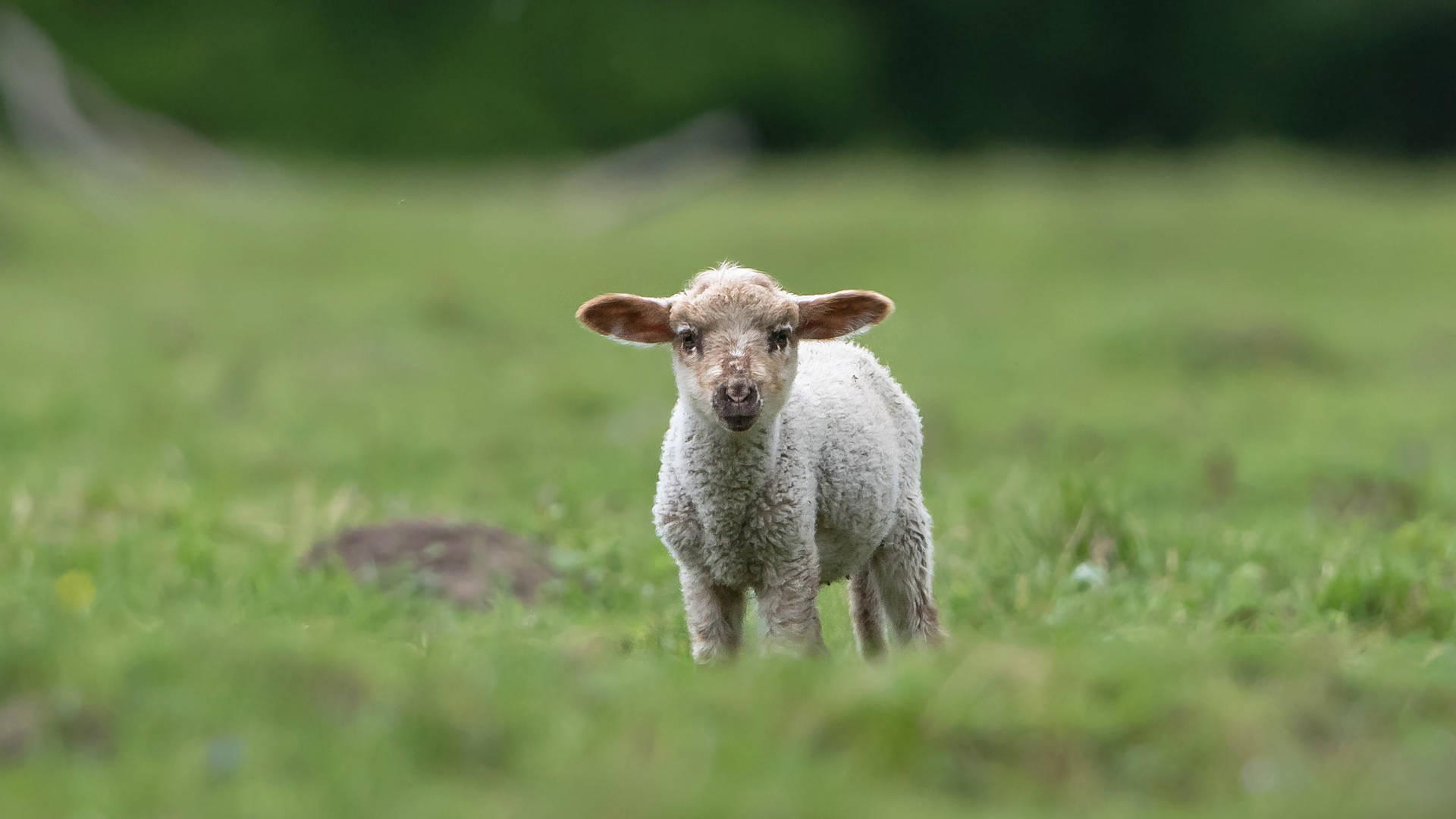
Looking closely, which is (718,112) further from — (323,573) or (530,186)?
(323,573)

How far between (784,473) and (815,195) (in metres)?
15.6

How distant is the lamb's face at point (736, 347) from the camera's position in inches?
180

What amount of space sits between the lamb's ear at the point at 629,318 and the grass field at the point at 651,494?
86cm

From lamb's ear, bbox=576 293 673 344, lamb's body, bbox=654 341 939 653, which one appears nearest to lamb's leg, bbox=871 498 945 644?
lamb's body, bbox=654 341 939 653

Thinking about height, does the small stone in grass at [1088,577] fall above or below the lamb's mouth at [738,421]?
below

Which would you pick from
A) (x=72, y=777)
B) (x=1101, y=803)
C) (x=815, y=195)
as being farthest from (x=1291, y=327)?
(x=72, y=777)

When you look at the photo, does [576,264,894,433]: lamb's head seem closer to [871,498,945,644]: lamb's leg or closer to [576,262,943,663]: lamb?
[576,262,943,663]: lamb

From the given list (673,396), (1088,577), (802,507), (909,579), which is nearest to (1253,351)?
(673,396)

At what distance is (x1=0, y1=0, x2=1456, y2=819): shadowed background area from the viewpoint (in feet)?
11.7

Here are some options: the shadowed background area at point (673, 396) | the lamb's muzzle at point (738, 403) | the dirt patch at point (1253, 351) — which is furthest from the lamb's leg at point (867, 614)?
the dirt patch at point (1253, 351)

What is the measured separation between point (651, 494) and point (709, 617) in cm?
301

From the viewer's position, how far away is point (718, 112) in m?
28.8

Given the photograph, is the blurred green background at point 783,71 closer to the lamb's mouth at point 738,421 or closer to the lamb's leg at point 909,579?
the lamb's leg at point 909,579

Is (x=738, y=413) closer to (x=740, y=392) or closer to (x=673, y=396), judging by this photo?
(x=740, y=392)
